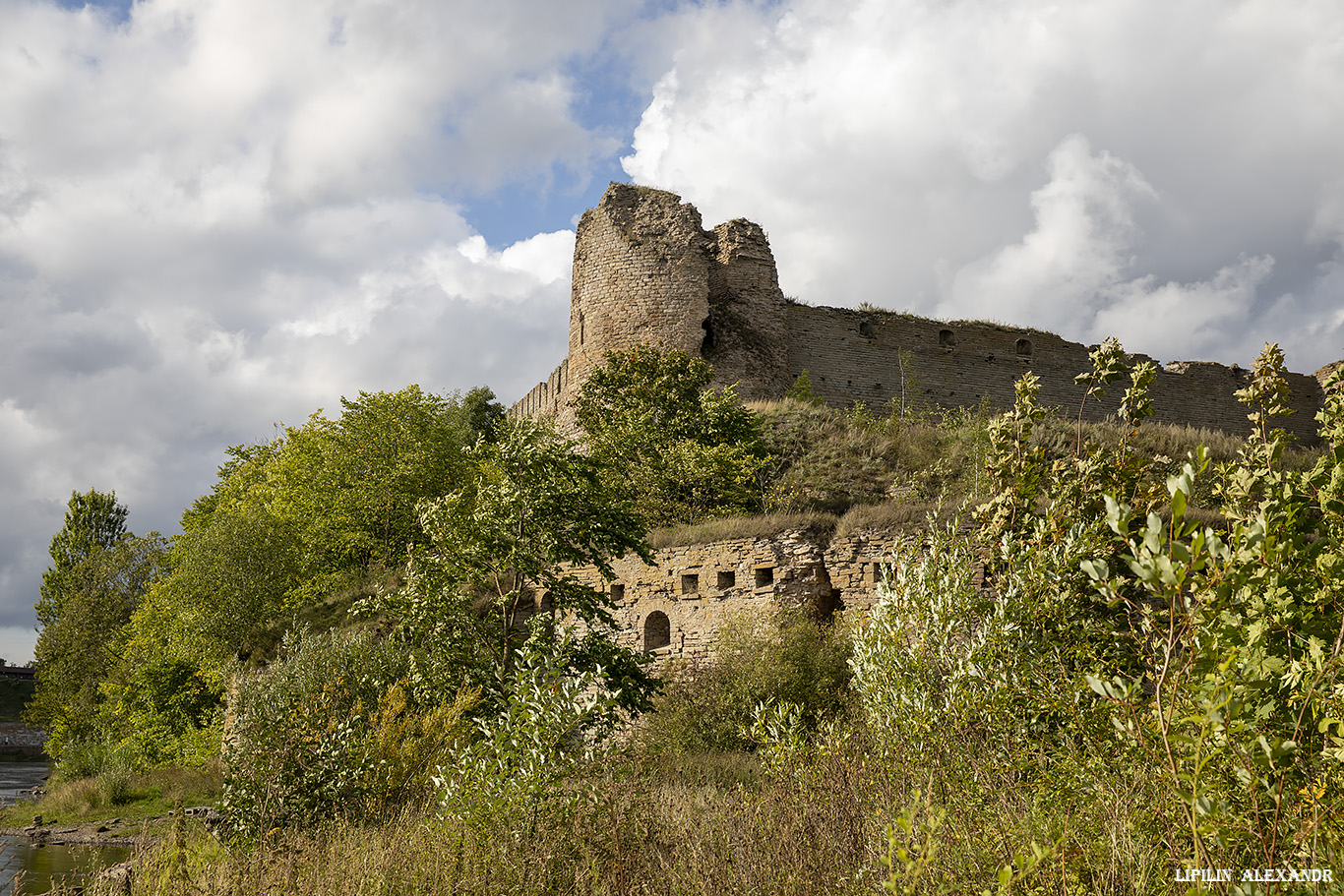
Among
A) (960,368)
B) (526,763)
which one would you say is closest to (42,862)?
(526,763)

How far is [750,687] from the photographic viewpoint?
1215cm

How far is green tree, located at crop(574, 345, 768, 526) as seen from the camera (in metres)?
18.8

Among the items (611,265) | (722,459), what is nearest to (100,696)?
(611,265)

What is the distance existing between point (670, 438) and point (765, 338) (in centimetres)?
907

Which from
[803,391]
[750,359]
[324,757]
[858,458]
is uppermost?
[750,359]

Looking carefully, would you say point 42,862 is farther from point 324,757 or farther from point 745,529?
point 745,529

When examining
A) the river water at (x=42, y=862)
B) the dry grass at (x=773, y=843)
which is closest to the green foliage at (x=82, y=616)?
the river water at (x=42, y=862)

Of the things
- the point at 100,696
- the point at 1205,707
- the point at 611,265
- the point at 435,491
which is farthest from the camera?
the point at 100,696

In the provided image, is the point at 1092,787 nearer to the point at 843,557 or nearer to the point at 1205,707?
the point at 1205,707

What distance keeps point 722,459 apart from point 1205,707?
52.7ft

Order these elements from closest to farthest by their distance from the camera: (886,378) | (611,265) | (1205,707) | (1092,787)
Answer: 1. (1205,707)
2. (1092,787)
3. (611,265)
4. (886,378)

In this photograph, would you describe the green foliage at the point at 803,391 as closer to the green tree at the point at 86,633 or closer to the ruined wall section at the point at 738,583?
the ruined wall section at the point at 738,583

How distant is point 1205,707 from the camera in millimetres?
2912

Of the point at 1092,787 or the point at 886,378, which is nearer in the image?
the point at 1092,787
